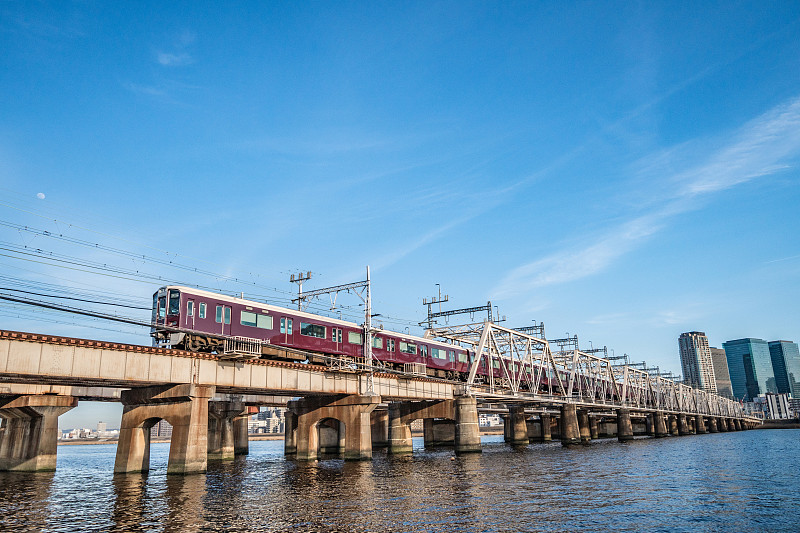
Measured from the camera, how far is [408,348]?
2024 inches

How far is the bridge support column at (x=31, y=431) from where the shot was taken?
4012 cm

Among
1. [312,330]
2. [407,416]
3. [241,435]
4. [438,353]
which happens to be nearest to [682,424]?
[407,416]

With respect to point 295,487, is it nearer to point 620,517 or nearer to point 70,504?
point 70,504

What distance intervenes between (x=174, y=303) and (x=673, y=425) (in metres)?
120

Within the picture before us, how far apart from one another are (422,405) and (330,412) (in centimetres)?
1461

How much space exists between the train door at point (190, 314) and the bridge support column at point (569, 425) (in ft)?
187

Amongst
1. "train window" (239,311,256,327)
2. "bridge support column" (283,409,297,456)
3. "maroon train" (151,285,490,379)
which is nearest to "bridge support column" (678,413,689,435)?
"bridge support column" (283,409,297,456)

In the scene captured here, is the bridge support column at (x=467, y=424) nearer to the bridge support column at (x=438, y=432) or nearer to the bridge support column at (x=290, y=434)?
the bridge support column at (x=290, y=434)

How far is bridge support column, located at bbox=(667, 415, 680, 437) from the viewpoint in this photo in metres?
124

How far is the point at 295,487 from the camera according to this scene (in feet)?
102

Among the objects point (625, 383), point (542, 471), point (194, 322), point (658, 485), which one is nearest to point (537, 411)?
point (625, 383)

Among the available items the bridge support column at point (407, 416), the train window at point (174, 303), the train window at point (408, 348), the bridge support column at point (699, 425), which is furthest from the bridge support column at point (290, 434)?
the bridge support column at point (699, 425)

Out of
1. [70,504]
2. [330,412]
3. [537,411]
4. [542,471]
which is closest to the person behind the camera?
[70,504]

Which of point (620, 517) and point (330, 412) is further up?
point (330, 412)
